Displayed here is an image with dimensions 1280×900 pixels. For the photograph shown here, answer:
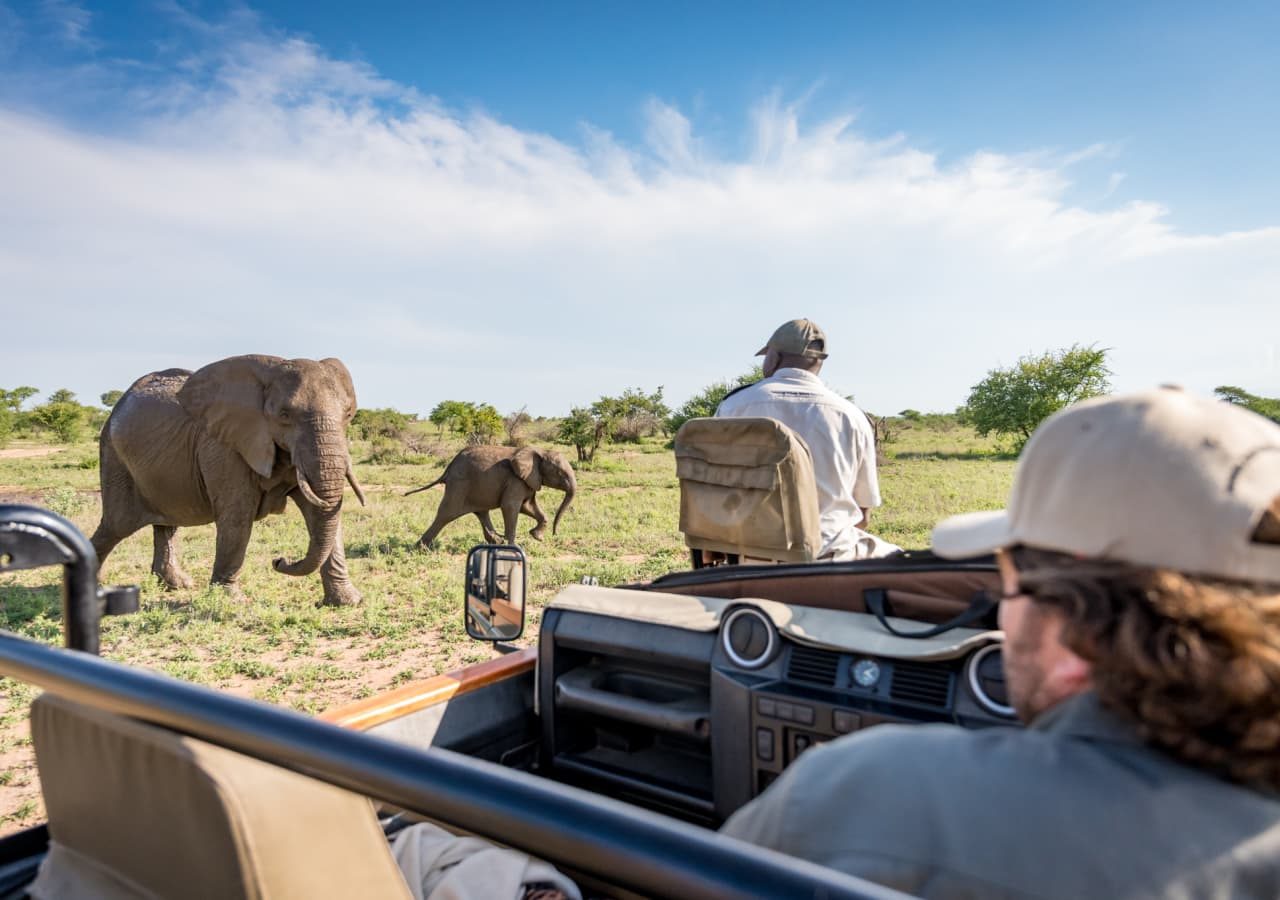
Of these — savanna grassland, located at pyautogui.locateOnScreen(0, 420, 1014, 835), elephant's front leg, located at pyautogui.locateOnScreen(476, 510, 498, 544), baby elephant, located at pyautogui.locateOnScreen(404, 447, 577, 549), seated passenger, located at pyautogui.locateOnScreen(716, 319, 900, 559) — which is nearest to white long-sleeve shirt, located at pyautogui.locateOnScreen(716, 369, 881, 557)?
seated passenger, located at pyautogui.locateOnScreen(716, 319, 900, 559)

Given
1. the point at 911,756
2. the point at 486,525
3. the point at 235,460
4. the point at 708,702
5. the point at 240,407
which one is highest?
the point at 240,407

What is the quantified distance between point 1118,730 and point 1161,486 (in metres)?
0.25

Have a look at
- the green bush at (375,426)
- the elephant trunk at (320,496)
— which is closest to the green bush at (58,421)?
the green bush at (375,426)

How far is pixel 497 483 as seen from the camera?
1137 cm

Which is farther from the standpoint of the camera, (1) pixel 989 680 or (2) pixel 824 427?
(2) pixel 824 427

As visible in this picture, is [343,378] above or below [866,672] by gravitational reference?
above

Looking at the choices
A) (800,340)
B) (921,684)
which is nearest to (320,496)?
(800,340)

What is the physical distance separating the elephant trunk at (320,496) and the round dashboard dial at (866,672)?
7.14m

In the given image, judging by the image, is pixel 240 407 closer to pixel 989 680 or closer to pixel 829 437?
pixel 829 437

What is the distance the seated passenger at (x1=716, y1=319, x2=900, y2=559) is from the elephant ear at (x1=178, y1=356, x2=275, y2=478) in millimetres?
6011

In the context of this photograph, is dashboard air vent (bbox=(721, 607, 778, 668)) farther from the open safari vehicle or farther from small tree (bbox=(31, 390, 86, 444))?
A: small tree (bbox=(31, 390, 86, 444))

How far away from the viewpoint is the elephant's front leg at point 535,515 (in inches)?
458

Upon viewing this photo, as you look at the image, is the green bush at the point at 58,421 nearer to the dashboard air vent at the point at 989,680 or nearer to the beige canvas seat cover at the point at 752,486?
the beige canvas seat cover at the point at 752,486

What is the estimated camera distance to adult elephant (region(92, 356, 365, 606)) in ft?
27.2
